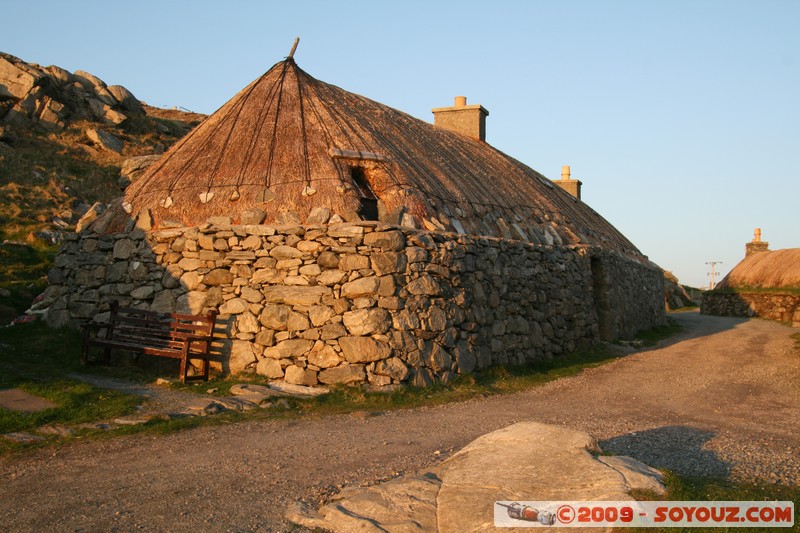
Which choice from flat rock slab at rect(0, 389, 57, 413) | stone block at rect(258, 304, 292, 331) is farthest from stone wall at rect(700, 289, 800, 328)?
flat rock slab at rect(0, 389, 57, 413)

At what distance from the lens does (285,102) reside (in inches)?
536

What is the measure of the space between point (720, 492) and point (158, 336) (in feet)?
27.5

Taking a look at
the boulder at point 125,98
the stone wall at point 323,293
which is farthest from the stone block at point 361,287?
Result: the boulder at point 125,98

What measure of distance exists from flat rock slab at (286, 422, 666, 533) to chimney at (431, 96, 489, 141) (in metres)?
16.4

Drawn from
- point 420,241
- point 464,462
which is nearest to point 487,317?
point 420,241

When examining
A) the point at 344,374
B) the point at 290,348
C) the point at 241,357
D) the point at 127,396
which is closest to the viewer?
the point at 127,396

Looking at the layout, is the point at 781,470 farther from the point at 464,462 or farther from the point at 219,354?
the point at 219,354

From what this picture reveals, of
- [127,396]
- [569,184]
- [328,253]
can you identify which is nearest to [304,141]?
[328,253]

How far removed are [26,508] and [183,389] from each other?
4.61 m

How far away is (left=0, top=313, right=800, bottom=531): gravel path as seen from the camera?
4996 millimetres

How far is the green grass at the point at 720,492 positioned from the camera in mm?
4512

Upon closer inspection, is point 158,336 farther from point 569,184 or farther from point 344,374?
point 569,184

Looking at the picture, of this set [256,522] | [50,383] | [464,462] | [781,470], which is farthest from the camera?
[50,383]

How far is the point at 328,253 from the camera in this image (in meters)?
10.5
